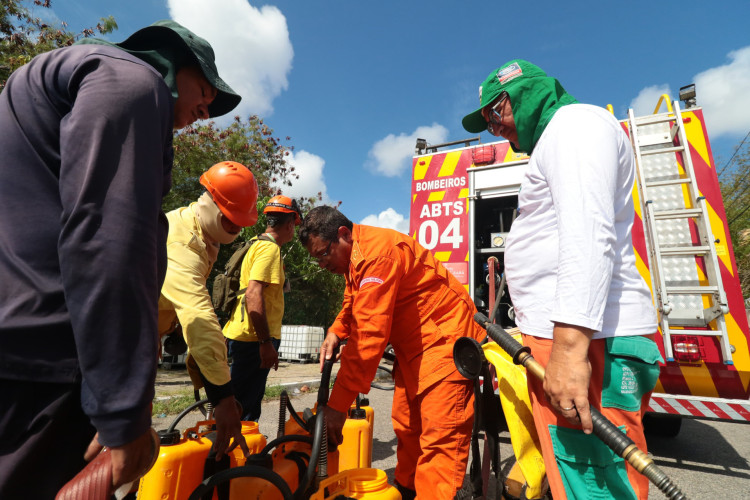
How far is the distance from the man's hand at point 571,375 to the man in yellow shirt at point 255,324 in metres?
2.42

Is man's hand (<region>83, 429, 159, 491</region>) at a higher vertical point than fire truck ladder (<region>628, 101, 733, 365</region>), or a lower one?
lower

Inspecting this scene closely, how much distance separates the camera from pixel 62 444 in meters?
0.87

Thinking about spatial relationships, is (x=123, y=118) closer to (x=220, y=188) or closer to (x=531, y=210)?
(x=531, y=210)

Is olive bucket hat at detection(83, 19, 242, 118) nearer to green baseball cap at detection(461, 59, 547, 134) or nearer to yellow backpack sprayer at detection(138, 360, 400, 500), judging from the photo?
green baseball cap at detection(461, 59, 547, 134)

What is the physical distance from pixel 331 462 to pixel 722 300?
3.36 meters

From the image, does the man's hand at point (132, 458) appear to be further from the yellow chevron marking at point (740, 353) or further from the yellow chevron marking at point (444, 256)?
the yellow chevron marking at point (444, 256)

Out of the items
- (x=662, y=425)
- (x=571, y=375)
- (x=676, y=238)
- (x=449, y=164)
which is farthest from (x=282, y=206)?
(x=662, y=425)

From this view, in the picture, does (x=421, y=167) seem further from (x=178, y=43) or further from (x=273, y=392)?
(x=178, y=43)

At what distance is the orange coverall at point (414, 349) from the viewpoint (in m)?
1.93

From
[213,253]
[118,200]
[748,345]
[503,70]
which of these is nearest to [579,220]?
[503,70]

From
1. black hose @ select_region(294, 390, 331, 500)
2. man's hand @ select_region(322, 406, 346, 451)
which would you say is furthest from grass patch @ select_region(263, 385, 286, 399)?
black hose @ select_region(294, 390, 331, 500)

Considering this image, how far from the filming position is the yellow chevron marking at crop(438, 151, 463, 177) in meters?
5.29

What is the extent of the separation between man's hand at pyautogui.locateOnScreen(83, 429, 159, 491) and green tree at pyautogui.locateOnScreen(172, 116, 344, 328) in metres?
10.7

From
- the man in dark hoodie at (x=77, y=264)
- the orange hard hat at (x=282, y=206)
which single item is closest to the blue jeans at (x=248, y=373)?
the orange hard hat at (x=282, y=206)
